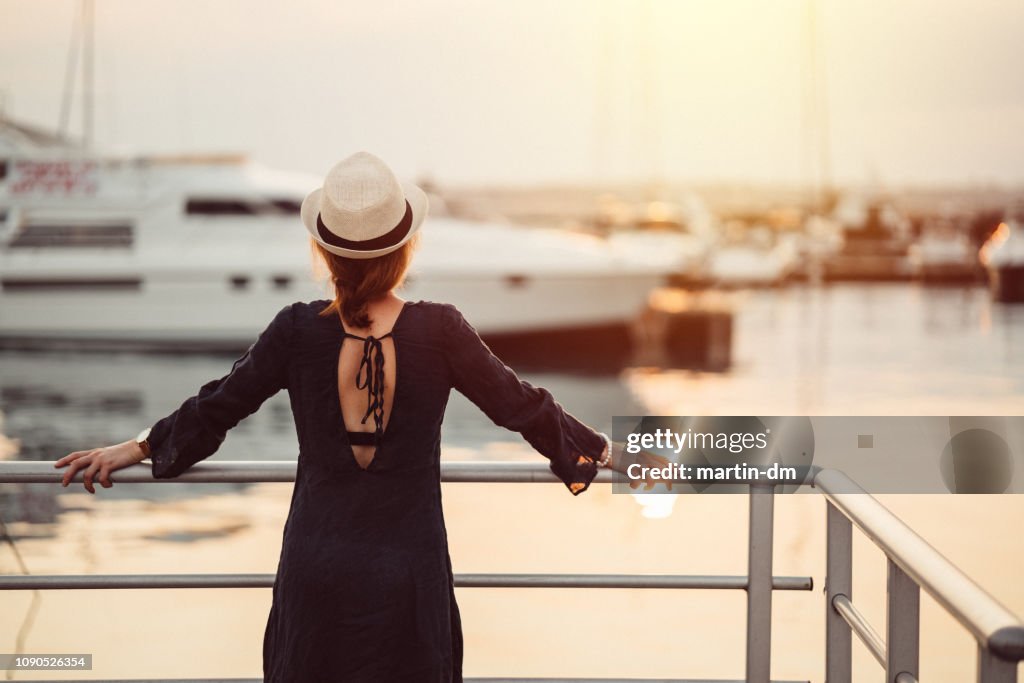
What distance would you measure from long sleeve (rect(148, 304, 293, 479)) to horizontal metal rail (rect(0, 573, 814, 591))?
328 millimetres

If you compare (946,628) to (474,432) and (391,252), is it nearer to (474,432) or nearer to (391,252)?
(391,252)

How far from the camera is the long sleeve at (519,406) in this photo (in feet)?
7.40

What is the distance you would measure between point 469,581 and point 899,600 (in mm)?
971

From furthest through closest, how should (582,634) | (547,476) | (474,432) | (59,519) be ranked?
(474,432) → (59,519) → (582,634) → (547,476)

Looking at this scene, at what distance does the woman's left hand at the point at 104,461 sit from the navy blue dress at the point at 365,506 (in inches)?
13.2

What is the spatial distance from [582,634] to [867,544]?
254 centimetres

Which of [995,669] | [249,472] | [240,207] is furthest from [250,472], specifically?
[240,207]

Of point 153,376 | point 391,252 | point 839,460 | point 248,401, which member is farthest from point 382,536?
point 153,376

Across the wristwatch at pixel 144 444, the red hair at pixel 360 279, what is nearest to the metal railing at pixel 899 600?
the red hair at pixel 360 279

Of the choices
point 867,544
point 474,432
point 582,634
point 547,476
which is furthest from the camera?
point 474,432

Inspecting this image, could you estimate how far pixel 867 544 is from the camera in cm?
821

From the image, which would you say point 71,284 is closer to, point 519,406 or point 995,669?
point 519,406

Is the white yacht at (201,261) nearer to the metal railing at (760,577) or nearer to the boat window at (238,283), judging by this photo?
the boat window at (238,283)

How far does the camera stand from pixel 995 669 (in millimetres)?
1534
